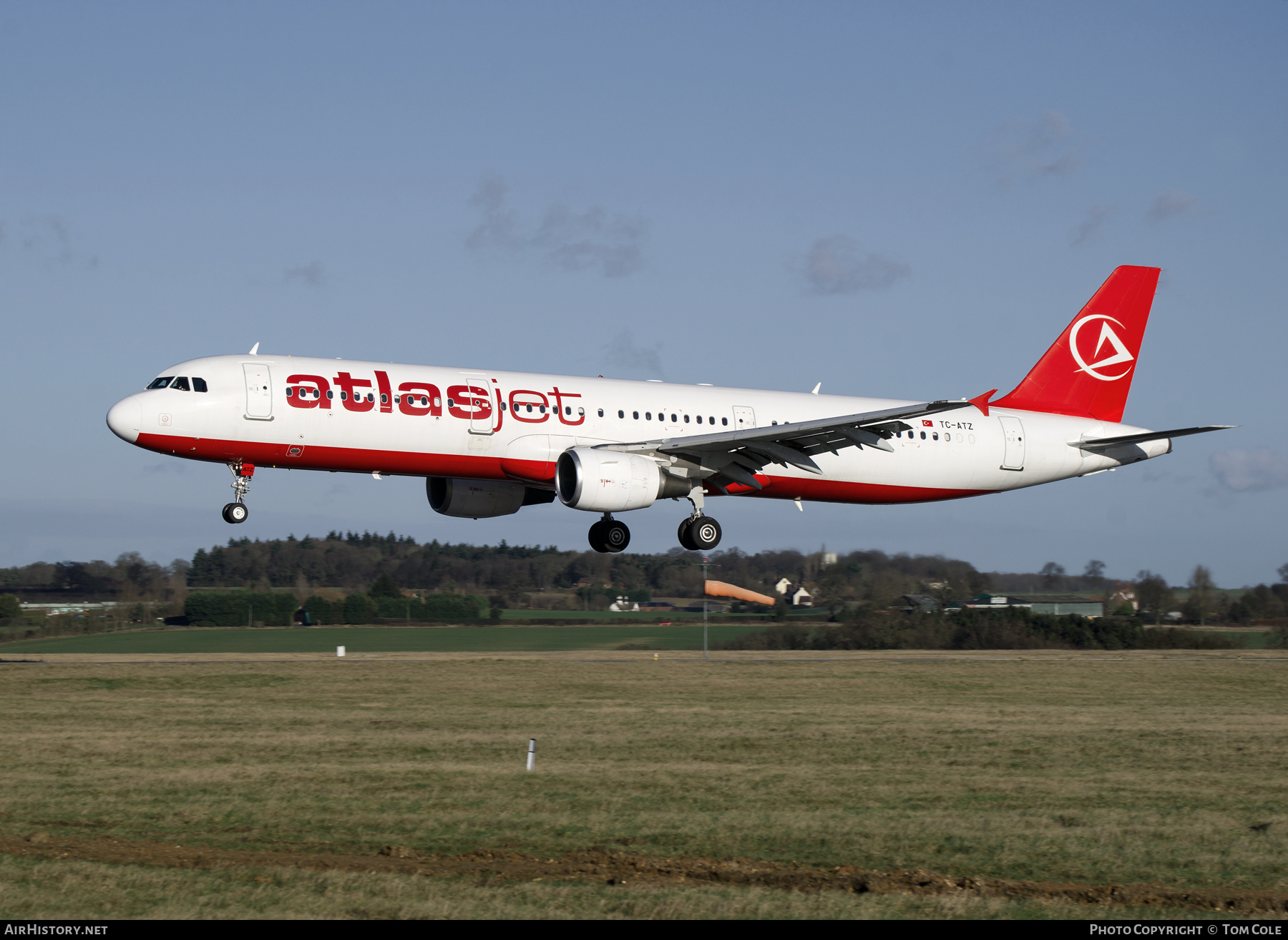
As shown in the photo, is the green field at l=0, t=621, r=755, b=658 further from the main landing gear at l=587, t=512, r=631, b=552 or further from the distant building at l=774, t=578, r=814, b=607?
the main landing gear at l=587, t=512, r=631, b=552

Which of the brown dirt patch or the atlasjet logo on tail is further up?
the atlasjet logo on tail

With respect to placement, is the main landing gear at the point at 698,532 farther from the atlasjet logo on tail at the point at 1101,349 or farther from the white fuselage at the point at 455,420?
the atlasjet logo on tail at the point at 1101,349

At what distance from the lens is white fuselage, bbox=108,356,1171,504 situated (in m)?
31.2

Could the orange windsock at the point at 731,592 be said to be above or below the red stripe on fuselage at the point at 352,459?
below

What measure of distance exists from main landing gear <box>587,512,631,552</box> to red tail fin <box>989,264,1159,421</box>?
1380 centimetres

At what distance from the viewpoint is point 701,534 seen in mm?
37156

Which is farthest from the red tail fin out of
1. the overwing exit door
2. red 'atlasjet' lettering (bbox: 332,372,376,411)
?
red 'atlasjet' lettering (bbox: 332,372,376,411)

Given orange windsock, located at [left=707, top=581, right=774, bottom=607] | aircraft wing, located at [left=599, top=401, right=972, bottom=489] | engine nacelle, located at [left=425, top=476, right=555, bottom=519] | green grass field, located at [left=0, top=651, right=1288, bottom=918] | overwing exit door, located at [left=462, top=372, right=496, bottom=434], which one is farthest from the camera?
orange windsock, located at [left=707, top=581, right=774, bottom=607]

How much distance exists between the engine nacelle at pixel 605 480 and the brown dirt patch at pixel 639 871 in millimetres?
16264

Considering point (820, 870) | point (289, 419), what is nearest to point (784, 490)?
point (289, 419)

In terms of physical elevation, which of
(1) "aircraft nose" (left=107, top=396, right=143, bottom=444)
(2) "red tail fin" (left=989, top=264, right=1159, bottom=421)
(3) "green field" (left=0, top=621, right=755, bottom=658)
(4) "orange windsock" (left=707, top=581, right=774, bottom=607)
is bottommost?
(3) "green field" (left=0, top=621, right=755, bottom=658)

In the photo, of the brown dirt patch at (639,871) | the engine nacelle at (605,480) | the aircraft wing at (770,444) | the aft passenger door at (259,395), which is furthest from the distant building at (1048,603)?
the brown dirt patch at (639,871)

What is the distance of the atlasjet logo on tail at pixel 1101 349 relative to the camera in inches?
1693

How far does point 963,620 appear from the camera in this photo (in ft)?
209
